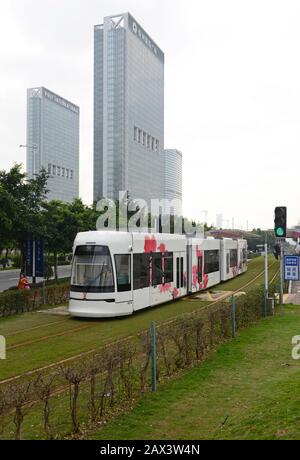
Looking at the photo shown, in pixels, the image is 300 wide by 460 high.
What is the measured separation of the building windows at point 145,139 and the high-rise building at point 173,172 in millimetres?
23058

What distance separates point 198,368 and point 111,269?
23.0ft

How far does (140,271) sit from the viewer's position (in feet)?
59.7

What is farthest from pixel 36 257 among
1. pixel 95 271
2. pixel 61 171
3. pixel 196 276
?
pixel 61 171

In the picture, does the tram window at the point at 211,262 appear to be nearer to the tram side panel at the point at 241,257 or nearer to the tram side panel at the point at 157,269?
the tram side panel at the point at 157,269

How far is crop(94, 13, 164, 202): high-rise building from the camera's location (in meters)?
122

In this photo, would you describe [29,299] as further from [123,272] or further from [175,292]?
[175,292]

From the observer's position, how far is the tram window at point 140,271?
17.8 m

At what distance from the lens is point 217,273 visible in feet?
98.9

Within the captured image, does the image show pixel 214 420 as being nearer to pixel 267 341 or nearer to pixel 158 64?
pixel 267 341

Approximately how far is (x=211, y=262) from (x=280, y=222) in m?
11.3

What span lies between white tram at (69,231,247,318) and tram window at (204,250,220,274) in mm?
4543

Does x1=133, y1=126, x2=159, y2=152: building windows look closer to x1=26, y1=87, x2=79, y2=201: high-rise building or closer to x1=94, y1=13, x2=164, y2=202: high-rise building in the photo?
x1=94, y1=13, x2=164, y2=202: high-rise building

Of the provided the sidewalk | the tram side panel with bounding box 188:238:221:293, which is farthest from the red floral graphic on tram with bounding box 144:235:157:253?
the sidewalk

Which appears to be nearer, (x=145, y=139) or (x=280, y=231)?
(x=280, y=231)
